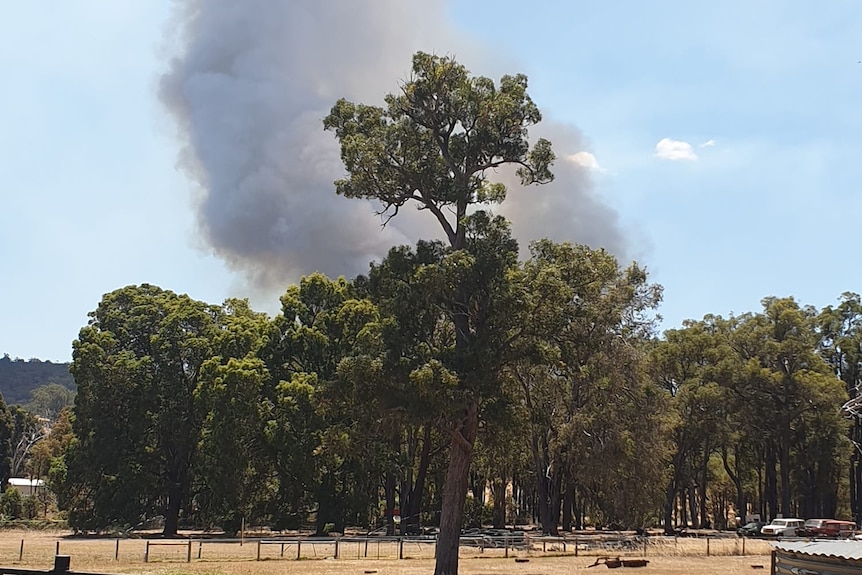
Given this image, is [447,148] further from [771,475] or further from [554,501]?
[771,475]

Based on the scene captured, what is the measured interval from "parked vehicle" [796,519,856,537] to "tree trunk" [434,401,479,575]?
3624 centimetres

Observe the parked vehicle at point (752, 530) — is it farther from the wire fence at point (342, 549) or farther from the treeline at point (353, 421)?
the wire fence at point (342, 549)

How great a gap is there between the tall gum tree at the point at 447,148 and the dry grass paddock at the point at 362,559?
6112 mm

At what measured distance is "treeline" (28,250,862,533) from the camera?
47.7 m

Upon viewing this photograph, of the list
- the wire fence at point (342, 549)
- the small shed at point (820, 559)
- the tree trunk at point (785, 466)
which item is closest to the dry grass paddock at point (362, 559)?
the wire fence at point (342, 549)

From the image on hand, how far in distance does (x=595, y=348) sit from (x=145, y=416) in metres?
40.9

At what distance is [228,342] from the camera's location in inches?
2158

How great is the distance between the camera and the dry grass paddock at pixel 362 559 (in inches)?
1068

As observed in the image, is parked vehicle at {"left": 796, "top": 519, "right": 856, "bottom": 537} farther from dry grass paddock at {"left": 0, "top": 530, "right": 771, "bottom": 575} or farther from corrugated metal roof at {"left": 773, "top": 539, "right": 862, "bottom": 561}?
corrugated metal roof at {"left": 773, "top": 539, "right": 862, "bottom": 561}

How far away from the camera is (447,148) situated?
2606 centimetres

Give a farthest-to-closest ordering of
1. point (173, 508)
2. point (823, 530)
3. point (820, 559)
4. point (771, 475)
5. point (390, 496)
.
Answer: point (771, 475) → point (390, 496) → point (173, 508) → point (823, 530) → point (820, 559)

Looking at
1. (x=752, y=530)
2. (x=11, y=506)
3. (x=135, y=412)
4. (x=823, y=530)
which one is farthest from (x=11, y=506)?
(x=823, y=530)

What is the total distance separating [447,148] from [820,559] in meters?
17.3

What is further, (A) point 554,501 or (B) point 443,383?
(A) point 554,501
